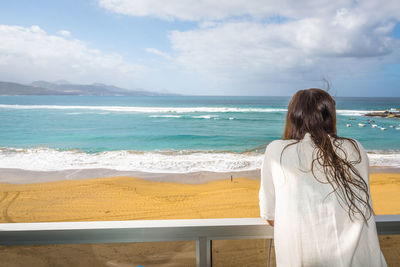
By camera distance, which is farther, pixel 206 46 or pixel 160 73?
pixel 160 73

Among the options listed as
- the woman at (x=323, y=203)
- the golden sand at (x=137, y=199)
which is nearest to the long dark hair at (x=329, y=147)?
the woman at (x=323, y=203)

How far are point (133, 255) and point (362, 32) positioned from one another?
7054 mm

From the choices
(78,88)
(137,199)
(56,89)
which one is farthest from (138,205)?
(78,88)

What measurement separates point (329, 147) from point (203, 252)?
57 centimetres

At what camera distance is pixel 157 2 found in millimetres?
5691

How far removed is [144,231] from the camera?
835 millimetres

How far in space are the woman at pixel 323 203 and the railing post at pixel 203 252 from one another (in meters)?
0.28

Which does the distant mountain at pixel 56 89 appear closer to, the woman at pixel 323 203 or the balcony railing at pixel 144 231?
the balcony railing at pixel 144 231

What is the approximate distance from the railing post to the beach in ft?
0.07

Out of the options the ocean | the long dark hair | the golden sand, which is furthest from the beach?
the ocean

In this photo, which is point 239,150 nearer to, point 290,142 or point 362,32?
point 362,32

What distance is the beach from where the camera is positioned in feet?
2.88

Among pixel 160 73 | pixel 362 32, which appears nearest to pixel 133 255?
pixel 362 32

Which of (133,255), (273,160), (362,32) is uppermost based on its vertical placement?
(362,32)
